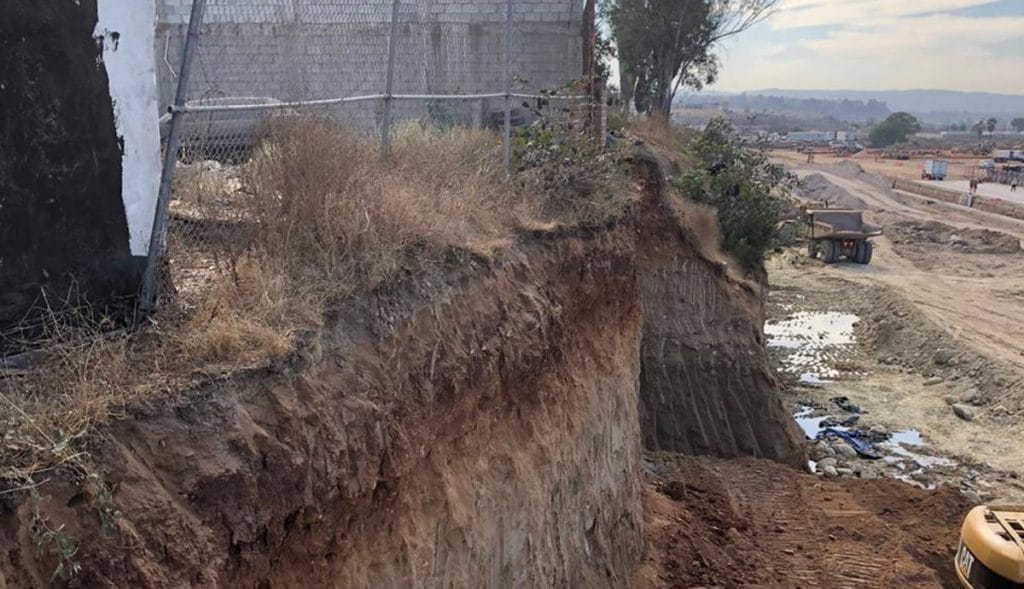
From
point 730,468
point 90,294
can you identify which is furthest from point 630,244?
point 90,294

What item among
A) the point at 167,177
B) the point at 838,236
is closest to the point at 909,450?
the point at 167,177

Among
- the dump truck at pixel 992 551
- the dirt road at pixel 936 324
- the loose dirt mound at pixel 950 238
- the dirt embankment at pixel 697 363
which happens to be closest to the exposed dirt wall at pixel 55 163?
the dump truck at pixel 992 551

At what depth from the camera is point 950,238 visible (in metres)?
43.0

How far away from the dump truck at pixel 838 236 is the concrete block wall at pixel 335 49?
26.7 meters

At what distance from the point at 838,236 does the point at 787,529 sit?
26.7 meters

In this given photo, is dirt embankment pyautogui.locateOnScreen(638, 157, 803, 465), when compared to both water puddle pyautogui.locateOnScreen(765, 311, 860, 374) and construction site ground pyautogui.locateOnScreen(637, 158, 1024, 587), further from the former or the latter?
water puddle pyautogui.locateOnScreen(765, 311, 860, 374)

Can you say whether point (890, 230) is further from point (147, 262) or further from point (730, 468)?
point (147, 262)

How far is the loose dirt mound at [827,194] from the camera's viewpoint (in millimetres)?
53872

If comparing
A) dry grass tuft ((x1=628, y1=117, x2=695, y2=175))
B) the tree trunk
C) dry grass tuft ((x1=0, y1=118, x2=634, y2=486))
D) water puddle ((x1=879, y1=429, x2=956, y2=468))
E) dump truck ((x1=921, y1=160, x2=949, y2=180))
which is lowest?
water puddle ((x1=879, y1=429, x2=956, y2=468))

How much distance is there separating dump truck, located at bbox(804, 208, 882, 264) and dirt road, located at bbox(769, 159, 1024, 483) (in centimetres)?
66

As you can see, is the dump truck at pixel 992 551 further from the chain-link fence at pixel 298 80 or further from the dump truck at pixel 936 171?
the dump truck at pixel 936 171

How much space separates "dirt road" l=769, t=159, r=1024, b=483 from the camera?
20.2 m

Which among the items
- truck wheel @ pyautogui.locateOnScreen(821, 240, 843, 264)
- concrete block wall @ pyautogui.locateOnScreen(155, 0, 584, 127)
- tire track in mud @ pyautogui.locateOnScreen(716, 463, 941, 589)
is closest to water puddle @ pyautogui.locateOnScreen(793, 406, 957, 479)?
tire track in mud @ pyautogui.locateOnScreen(716, 463, 941, 589)

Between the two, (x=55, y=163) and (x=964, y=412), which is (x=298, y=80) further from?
(x=964, y=412)
